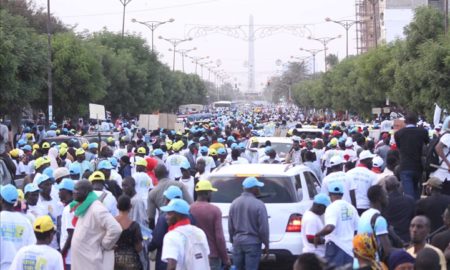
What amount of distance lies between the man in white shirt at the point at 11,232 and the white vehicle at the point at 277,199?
3856mm

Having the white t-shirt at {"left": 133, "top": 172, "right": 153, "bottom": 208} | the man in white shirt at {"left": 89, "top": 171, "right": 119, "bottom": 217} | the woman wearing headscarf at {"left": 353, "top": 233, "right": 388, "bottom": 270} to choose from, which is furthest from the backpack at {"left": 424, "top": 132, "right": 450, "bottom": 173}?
the woman wearing headscarf at {"left": 353, "top": 233, "right": 388, "bottom": 270}

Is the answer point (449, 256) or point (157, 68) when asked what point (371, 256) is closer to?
point (449, 256)

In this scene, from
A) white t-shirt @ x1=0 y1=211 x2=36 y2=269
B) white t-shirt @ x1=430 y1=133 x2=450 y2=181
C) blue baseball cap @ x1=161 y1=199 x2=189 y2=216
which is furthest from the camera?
white t-shirt @ x1=430 y1=133 x2=450 y2=181

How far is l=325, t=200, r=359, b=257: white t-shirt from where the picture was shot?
1077 centimetres

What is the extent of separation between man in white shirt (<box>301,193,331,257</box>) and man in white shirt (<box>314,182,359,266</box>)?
127mm

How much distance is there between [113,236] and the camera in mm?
9625

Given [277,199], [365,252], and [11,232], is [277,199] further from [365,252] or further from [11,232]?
[365,252]

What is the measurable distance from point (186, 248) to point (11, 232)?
1.71 metres

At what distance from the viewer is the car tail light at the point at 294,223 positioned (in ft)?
42.5

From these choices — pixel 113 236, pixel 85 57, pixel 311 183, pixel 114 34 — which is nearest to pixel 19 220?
pixel 113 236

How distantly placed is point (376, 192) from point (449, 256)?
1.80 meters

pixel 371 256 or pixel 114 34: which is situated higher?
pixel 114 34

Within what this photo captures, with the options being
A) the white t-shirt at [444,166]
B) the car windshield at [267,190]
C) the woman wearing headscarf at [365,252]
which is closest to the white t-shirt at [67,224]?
the car windshield at [267,190]

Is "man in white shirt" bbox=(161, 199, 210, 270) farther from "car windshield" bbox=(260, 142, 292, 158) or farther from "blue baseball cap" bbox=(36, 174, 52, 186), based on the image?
"car windshield" bbox=(260, 142, 292, 158)
